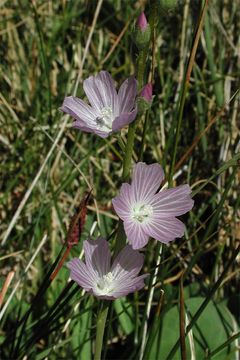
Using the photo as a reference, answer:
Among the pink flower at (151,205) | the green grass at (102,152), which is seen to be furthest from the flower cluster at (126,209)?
the green grass at (102,152)

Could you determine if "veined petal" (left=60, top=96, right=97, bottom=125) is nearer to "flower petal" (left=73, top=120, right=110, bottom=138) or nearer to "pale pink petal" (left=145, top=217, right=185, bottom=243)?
"flower petal" (left=73, top=120, right=110, bottom=138)

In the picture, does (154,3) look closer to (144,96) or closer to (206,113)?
(144,96)

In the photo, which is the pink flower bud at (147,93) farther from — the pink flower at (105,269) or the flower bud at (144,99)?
the pink flower at (105,269)

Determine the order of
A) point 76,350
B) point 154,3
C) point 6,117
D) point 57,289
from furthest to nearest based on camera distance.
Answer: point 6,117
point 57,289
point 76,350
point 154,3

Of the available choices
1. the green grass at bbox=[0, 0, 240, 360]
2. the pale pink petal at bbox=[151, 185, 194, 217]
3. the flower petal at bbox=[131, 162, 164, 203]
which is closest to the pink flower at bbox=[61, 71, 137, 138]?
the flower petal at bbox=[131, 162, 164, 203]

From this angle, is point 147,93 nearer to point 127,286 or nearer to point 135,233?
point 135,233

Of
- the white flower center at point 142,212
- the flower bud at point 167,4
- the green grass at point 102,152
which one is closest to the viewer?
the flower bud at point 167,4

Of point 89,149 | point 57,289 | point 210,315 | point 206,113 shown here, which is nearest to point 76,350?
point 57,289
